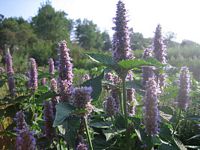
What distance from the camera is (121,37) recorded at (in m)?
2.90

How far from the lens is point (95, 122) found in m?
2.90

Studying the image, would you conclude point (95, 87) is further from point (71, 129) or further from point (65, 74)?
point (65, 74)

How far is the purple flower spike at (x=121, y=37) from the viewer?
286cm

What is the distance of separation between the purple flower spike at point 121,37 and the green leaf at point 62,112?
675 mm

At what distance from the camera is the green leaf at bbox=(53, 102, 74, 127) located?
2.12 m

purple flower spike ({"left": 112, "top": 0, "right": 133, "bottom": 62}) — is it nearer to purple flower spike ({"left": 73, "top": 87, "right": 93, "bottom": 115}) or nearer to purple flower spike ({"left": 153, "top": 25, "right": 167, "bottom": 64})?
purple flower spike ({"left": 153, "top": 25, "right": 167, "bottom": 64})

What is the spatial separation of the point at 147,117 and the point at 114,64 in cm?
46

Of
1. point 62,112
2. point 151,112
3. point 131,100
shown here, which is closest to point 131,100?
point 131,100

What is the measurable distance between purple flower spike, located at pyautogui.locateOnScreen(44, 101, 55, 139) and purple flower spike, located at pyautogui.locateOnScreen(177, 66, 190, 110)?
895 mm

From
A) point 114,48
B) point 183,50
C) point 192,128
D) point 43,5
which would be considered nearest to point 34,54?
point 183,50

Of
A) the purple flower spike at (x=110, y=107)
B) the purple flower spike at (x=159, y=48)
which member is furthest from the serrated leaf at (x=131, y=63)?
the purple flower spike at (x=159, y=48)

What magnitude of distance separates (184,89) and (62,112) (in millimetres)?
1021

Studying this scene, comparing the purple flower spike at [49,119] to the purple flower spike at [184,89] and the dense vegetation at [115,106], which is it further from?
the purple flower spike at [184,89]

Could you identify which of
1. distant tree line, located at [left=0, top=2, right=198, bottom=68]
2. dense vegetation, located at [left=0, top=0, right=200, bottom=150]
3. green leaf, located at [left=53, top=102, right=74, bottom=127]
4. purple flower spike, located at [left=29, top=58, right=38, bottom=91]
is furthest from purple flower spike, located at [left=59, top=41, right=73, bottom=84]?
distant tree line, located at [left=0, top=2, right=198, bottom=68]
